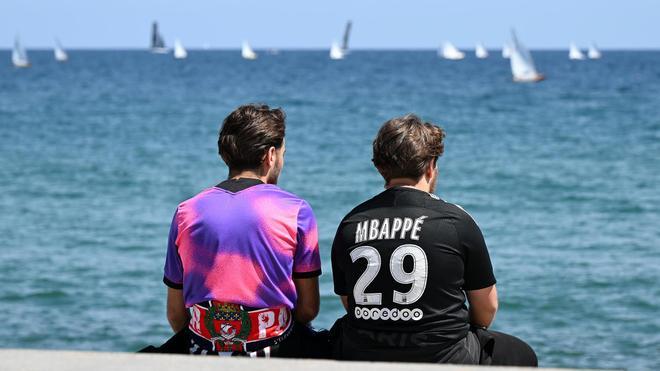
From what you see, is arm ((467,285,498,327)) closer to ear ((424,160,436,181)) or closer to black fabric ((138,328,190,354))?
ear ((424,160,436,181))

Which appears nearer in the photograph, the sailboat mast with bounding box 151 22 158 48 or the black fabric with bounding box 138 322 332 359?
the black fabric with bounding box 138 322 332 359

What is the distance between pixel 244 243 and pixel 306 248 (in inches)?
8.9

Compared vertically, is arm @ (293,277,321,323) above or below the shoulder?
below

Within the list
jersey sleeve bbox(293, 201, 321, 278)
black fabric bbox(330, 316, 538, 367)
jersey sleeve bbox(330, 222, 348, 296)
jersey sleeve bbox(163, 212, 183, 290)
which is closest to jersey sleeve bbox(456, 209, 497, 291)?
black fabric bbox(330, 316, 538, 367)

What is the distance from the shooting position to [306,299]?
353cm

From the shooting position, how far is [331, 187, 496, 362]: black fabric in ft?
10.7

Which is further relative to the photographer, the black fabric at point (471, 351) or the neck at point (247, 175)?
the neck at point (247, 175)

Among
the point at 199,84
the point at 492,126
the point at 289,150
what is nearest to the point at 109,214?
the point at 289,150

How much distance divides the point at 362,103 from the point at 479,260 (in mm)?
37323

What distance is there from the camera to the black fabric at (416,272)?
3.27m

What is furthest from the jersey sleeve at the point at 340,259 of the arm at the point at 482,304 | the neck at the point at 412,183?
the arm at the point at 482,304

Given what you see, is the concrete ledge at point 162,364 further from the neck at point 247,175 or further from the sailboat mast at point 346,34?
the sailboat mast at point 346,34

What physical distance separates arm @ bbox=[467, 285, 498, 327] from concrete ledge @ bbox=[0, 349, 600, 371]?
2.77ft

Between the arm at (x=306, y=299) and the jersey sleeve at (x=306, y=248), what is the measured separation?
2 centimetres
